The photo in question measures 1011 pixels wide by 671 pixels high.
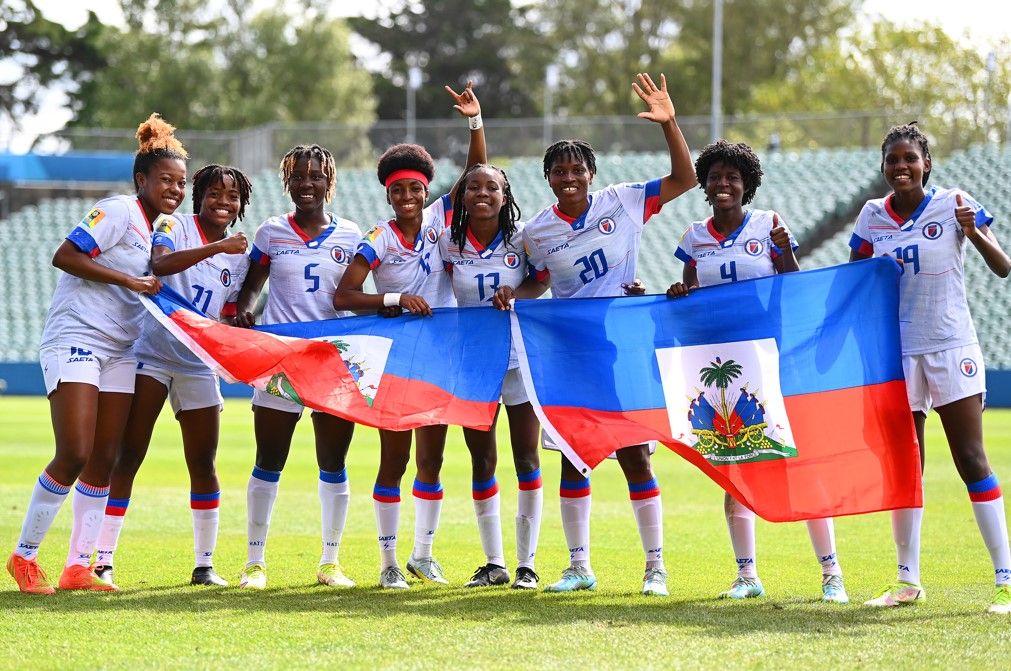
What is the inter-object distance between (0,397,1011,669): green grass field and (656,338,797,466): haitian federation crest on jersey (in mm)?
777

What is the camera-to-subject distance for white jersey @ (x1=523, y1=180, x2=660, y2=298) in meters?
6.95

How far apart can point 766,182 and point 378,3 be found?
103 ft

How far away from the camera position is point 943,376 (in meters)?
6.38

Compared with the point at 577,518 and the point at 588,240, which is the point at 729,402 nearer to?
the point at 577,518

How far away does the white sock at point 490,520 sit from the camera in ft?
23.6

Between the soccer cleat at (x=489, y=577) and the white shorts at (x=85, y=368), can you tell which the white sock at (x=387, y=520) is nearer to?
the soccer cleat at (x=489, y=577)

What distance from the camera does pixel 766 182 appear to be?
103 ft

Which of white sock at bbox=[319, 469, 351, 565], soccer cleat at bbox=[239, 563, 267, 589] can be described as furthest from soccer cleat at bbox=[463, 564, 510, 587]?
soccer cleat at bbox=[239, 563, 267, 589]

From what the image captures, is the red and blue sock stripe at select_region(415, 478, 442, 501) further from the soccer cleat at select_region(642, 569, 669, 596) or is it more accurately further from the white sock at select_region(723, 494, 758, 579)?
the white sock at select_region(723, 494, 758, 579)

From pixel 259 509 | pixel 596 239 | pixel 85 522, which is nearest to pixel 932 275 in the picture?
pixel 596 239

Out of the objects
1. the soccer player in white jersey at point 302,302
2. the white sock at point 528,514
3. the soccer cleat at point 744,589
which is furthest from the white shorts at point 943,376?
the soccer player in white jersey at point 302,302

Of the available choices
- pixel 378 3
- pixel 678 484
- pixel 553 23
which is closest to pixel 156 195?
pixel 678 484

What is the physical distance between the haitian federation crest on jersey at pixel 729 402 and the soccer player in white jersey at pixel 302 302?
1803 millimetres

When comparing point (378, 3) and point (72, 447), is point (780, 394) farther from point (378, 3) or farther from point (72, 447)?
point (378, 3)
